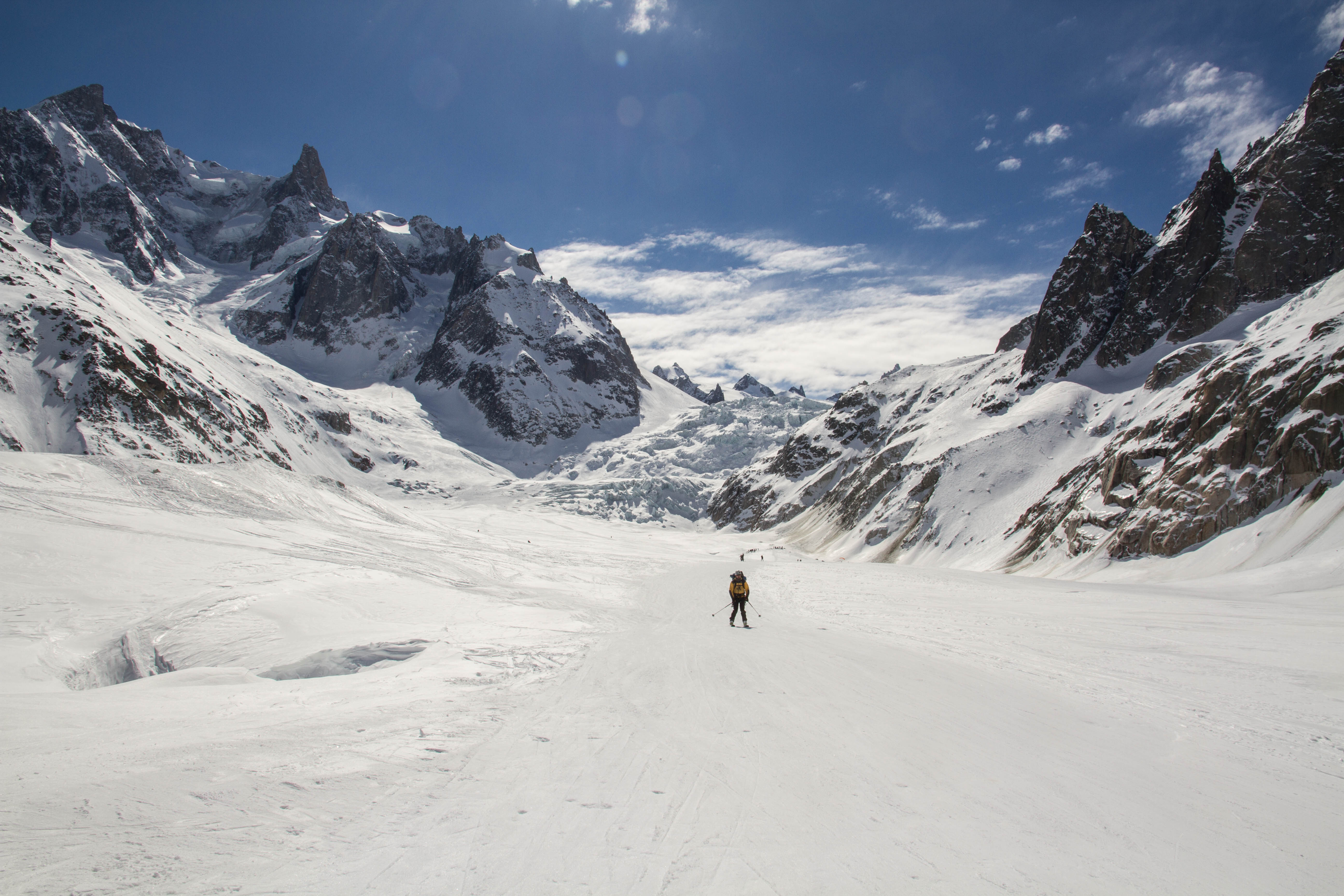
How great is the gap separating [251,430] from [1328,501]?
82.9 m

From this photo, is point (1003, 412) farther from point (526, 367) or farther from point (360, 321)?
point (360, 321)

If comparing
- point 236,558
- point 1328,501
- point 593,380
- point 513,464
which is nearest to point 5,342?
point 236,558

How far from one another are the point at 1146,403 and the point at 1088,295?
27467 mm

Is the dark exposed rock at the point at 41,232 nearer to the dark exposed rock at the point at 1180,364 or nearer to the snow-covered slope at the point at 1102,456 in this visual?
the snow-covered slope at the point at 1102,456

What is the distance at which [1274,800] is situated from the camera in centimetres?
554

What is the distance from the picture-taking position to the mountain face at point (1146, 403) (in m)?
28.4

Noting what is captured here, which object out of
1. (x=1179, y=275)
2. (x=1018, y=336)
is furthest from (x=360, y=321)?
(x=1179, y=275)

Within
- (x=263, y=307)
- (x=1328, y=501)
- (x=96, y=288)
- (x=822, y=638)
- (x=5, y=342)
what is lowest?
(x=822, y=638)

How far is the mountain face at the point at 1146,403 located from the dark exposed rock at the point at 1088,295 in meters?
0.20

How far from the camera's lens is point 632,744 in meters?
6.80

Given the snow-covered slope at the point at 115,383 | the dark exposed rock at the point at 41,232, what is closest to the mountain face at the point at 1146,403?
the snow-covered slope at the point at 115,383

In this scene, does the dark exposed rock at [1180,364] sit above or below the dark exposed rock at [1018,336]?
below

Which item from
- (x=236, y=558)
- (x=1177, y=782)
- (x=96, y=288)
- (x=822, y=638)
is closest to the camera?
(x=1177, y=782)

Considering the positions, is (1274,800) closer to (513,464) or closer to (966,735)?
(966,735)
